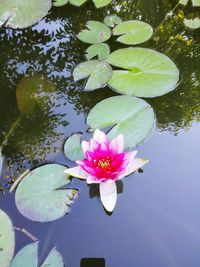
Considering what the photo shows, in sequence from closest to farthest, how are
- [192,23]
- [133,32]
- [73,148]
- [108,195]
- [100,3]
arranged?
[108,195], [73,148], [133,32], [192,23], [100,3]

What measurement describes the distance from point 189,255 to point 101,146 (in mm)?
581

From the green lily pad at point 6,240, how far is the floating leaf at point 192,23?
70.3 inches

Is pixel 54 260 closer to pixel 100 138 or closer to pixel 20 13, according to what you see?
pixel 100 138

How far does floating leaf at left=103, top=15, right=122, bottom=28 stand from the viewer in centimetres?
255

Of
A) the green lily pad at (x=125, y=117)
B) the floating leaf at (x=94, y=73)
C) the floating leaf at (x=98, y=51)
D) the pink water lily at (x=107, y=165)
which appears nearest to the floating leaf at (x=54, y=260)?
the pink water lily at (x=107, y=165)

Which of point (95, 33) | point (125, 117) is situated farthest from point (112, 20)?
point (125, 117)

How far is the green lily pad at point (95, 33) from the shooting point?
2418 mm

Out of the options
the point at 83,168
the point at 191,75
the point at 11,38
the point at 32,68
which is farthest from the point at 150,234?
the point at 11,38

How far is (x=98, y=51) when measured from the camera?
2.31 metres

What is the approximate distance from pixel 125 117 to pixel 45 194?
57 centimetres

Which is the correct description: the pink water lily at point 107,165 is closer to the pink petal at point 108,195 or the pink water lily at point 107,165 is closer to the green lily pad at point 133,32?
the pink petal at point 108,195

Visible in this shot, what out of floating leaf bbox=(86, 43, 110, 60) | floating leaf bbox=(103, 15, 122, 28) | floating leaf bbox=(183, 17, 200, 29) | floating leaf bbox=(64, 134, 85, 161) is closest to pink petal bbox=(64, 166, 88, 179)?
floating leaf bbox=(64, 134, 85, 161)

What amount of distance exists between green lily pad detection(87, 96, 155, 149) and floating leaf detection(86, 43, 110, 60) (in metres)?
0.41

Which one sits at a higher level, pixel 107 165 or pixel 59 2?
pixel 59 2
